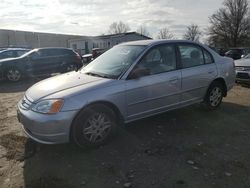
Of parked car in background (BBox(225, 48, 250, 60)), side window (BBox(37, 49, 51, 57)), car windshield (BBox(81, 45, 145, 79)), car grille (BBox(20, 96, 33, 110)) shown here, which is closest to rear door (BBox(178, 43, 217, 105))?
car windshield (BBox(81, 45, 145, 79))

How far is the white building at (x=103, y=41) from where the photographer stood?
127ft

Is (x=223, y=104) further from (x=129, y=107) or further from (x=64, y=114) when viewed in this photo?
(x=64, y=114)

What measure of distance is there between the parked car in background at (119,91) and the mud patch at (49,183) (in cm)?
60

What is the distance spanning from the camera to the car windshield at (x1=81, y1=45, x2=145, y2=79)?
184 inches

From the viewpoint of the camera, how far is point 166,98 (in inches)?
200

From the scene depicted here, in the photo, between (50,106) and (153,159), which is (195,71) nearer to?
(153,159)

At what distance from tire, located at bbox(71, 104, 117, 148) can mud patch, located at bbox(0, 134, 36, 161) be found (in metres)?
0.78

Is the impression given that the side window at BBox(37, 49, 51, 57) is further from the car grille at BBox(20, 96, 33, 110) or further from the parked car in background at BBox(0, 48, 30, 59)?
the car grille at BBox(20, 96, 33, 110)

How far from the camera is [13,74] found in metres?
12.0

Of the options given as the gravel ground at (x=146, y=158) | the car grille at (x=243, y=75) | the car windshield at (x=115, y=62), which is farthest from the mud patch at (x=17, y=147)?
the car grille at (x=243, y=75)

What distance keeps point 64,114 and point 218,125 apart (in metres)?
3.05

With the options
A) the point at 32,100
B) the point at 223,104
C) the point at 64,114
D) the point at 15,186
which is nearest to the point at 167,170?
the point at 64,114

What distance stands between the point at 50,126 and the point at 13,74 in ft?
30.0

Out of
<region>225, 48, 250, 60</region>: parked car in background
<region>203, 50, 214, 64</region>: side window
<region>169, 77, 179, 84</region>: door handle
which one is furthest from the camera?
<region>225, 48, 250, 60</region>: parked car in background
